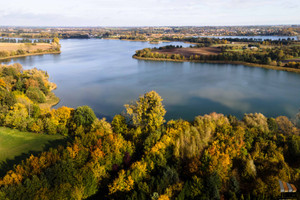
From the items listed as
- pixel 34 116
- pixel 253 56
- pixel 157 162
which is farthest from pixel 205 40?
pixel 157 162

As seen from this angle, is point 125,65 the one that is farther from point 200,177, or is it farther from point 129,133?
point 200,177

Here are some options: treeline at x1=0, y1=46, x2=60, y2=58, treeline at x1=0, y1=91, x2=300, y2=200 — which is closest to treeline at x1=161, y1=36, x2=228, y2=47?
treeline at x1=0, y1=46, x2=60, y2=58

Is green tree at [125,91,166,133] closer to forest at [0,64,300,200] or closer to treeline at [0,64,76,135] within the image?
forest at [0,64,300,200]

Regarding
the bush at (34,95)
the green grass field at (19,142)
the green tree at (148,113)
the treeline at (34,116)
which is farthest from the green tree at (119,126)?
the bush at (34,95)

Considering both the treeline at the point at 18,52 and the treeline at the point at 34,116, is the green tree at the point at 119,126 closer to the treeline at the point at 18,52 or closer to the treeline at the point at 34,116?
the treeline at the point at 34,116

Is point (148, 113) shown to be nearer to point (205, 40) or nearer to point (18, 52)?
point (18, 52)
